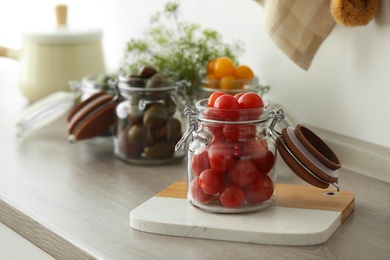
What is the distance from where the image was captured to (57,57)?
5.36 feet

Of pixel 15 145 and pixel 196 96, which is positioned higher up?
pixel 196 96

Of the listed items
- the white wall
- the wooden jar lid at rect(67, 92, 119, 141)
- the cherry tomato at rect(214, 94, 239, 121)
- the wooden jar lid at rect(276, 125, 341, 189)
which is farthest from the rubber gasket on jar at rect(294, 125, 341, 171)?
the wooden jar lid at rect(67, 92, 119, 141)

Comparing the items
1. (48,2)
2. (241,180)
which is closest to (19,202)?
(241,180)

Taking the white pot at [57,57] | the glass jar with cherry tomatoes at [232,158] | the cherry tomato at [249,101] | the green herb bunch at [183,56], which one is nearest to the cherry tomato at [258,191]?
the glass jar with cherry tomatoes at [232,158]

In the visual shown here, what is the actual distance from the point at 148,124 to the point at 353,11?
1.31ft

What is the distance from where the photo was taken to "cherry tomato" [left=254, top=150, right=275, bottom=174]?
3.27ft

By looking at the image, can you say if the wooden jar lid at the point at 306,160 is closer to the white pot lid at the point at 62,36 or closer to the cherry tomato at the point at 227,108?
the cherry tomato at the point at 227,108

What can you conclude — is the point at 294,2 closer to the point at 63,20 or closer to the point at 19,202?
the point at 19,202

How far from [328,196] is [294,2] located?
14.1 inches

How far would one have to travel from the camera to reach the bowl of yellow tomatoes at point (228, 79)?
127 centimetres

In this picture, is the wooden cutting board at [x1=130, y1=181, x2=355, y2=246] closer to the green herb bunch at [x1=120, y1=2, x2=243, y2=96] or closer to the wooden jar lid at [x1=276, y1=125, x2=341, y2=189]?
the wooden jar lid at [x1=276, y1=125, x2=341, y2=189]

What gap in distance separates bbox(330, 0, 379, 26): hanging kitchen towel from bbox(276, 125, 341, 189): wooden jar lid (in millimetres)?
210

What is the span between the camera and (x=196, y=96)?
1.34m

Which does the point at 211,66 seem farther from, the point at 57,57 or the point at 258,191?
the point at 57,57
